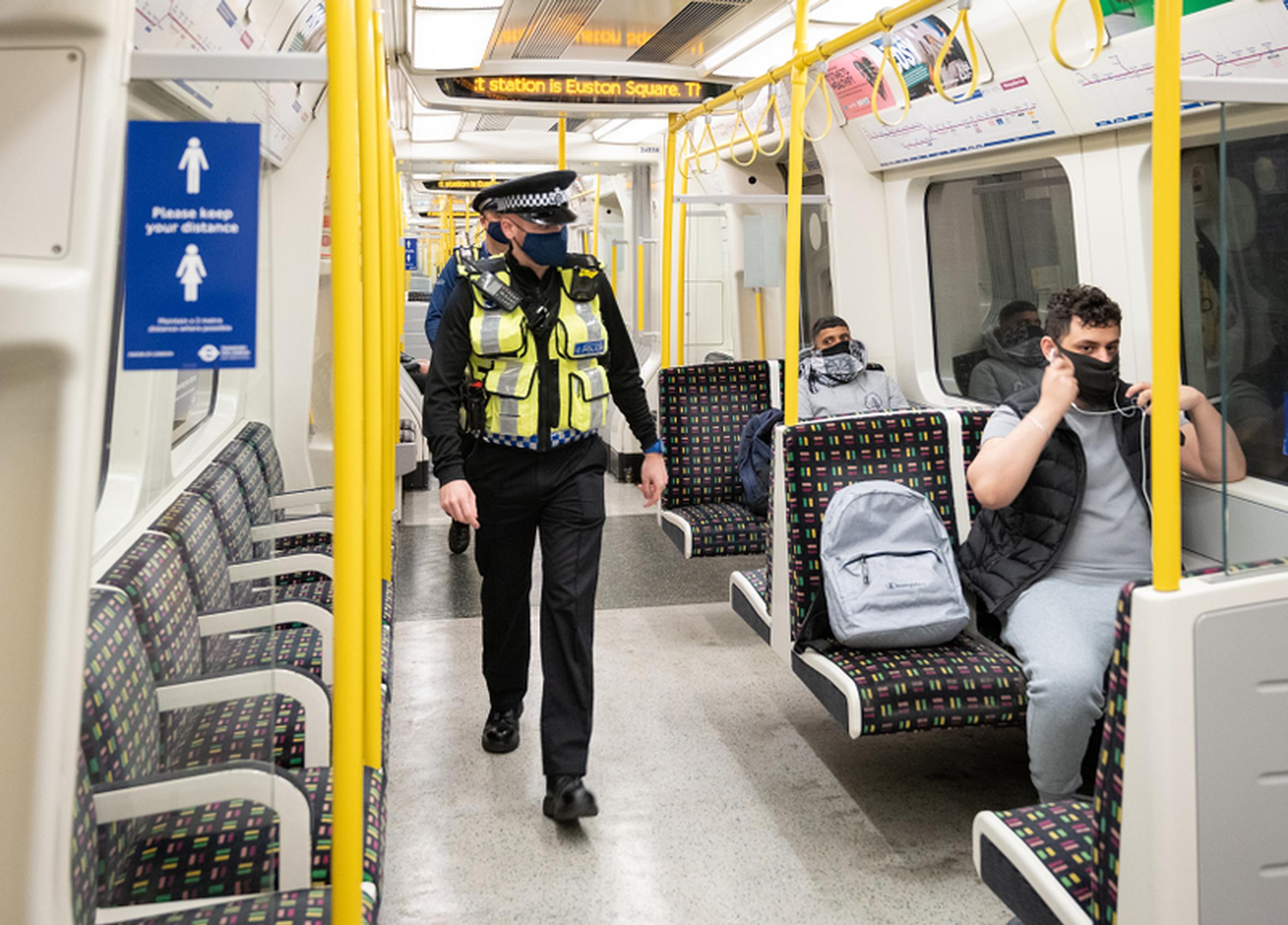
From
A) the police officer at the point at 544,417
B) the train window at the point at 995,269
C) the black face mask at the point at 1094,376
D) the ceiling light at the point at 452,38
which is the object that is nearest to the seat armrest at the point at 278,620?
the police officer at the point at 544,417

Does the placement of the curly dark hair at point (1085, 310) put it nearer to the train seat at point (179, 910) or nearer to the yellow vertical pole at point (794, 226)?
the yellow vertical pole at point (794, 226)

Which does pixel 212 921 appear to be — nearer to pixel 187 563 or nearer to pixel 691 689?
pixel 187 563

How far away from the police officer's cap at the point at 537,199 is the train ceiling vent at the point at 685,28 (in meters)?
1.53

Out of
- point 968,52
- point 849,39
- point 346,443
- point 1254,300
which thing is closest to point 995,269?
point 968,52

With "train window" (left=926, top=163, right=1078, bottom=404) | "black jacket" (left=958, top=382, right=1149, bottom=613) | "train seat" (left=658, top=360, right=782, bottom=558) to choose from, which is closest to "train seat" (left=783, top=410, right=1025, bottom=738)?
"black jacket" (left=958, top=382, right=1149, bottom=613)

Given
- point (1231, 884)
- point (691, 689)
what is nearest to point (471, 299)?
point (691, 689)

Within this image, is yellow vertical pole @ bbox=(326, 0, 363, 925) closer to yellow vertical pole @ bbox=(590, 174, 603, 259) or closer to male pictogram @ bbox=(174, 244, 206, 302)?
male pictogram @ bbox=(174, 244, 206, 302)

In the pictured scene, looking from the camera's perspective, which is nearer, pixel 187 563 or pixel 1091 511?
pixel 187 563

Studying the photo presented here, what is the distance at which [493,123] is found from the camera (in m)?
8.27

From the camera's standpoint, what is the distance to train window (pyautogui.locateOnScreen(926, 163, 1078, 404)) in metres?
4.76

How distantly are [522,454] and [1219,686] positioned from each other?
1886 millimetres

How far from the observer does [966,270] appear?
5633mm

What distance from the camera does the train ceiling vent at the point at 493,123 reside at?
25.7 feet

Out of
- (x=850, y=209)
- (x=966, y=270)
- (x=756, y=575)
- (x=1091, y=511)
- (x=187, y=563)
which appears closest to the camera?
(x=187, y=563)
